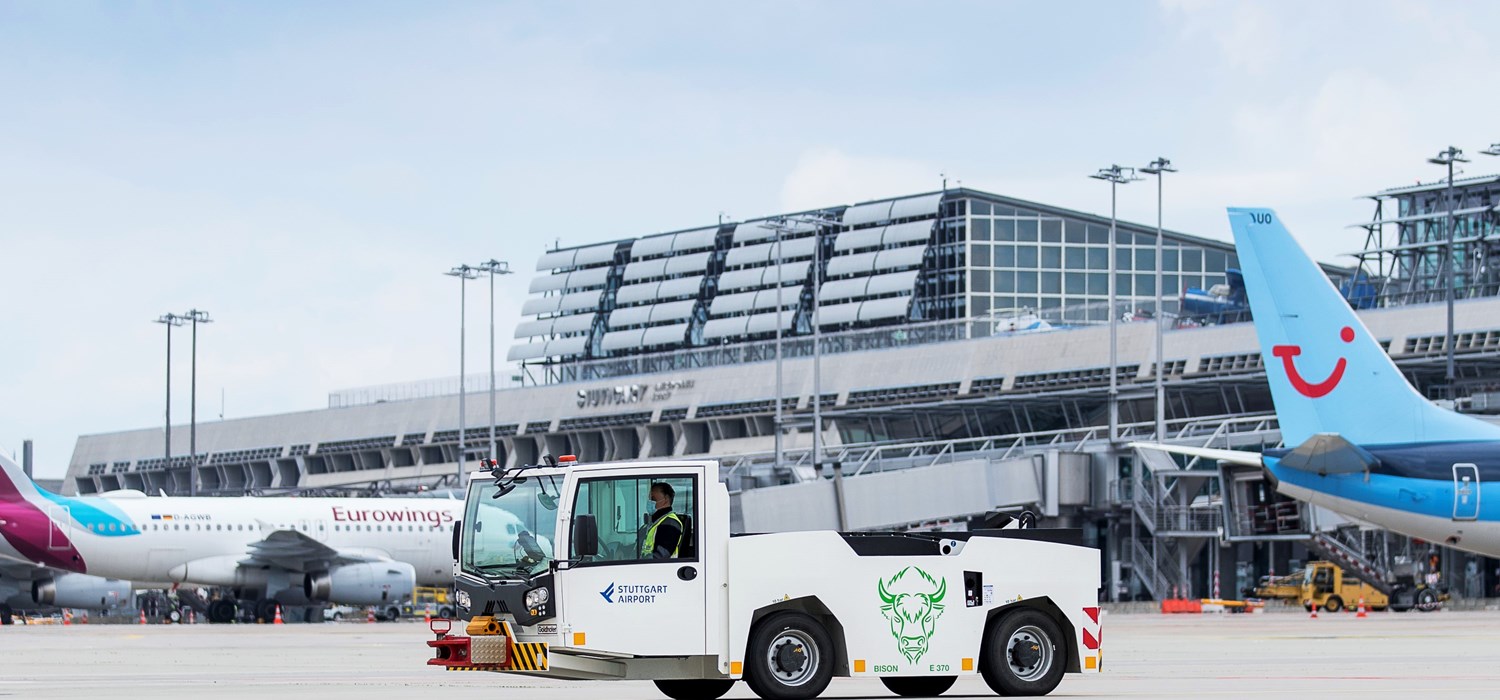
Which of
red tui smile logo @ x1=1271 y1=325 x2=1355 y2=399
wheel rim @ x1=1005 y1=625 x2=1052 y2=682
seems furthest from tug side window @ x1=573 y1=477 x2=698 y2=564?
red tui smile logo @ x1=1271 y1=325 x2=1355 y2=399

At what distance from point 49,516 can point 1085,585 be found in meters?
38.7

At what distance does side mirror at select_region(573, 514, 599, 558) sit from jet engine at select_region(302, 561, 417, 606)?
3782cm

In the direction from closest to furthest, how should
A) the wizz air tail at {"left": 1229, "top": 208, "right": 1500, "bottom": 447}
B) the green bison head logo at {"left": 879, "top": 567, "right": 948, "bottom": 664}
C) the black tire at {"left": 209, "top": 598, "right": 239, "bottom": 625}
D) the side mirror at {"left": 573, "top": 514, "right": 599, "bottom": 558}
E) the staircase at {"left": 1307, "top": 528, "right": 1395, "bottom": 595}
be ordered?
1. the side mirror at {"left": 573, "top": 514, "right": 599, "bottom": 558}
2. the green bison head logo at {"left": 879, "top": 567, "right": 948, "bottom": 664}
3. the wizz air tail at {"left": 1229, "top": 208, "right": 1500, "bottom": 447}
4. the staircase at {"left": 1307, "top": 528, "right": 1395, "bottom": 595}
5. the black tire at {"left": 209, "top": 598, "right": 239, "bottom": 625}

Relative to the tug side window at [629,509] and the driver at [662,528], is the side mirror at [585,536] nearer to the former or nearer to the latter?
the tug side window at [629,509]

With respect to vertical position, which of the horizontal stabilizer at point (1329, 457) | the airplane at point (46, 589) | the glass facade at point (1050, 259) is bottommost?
the airplane at point (46, 589)

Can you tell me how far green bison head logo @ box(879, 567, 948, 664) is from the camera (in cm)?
1712

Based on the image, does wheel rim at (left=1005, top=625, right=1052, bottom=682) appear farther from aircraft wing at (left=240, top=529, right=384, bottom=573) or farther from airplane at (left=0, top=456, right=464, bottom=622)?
aircraft wing at (left=240, top=529, right=384, bottom=573)

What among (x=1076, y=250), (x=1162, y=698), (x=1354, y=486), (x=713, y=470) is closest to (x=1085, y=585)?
(x=1162, y=698)

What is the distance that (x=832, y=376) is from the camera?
328 ft

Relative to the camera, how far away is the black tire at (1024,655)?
57.1ft

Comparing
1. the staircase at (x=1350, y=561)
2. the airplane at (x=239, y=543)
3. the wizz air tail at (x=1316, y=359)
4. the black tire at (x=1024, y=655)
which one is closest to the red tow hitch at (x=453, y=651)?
the black tire at (x=1024, y=655)

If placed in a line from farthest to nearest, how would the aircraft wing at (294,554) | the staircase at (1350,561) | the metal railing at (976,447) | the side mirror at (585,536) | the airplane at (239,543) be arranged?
the metal railing at (976,447), the staircase at (1350,561), the aircraft wing at (294,554), the airplane at (239,543), the side mirror at (585,536)

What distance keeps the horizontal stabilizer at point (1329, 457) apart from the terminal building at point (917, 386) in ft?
52.7

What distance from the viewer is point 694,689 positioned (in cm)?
1738
